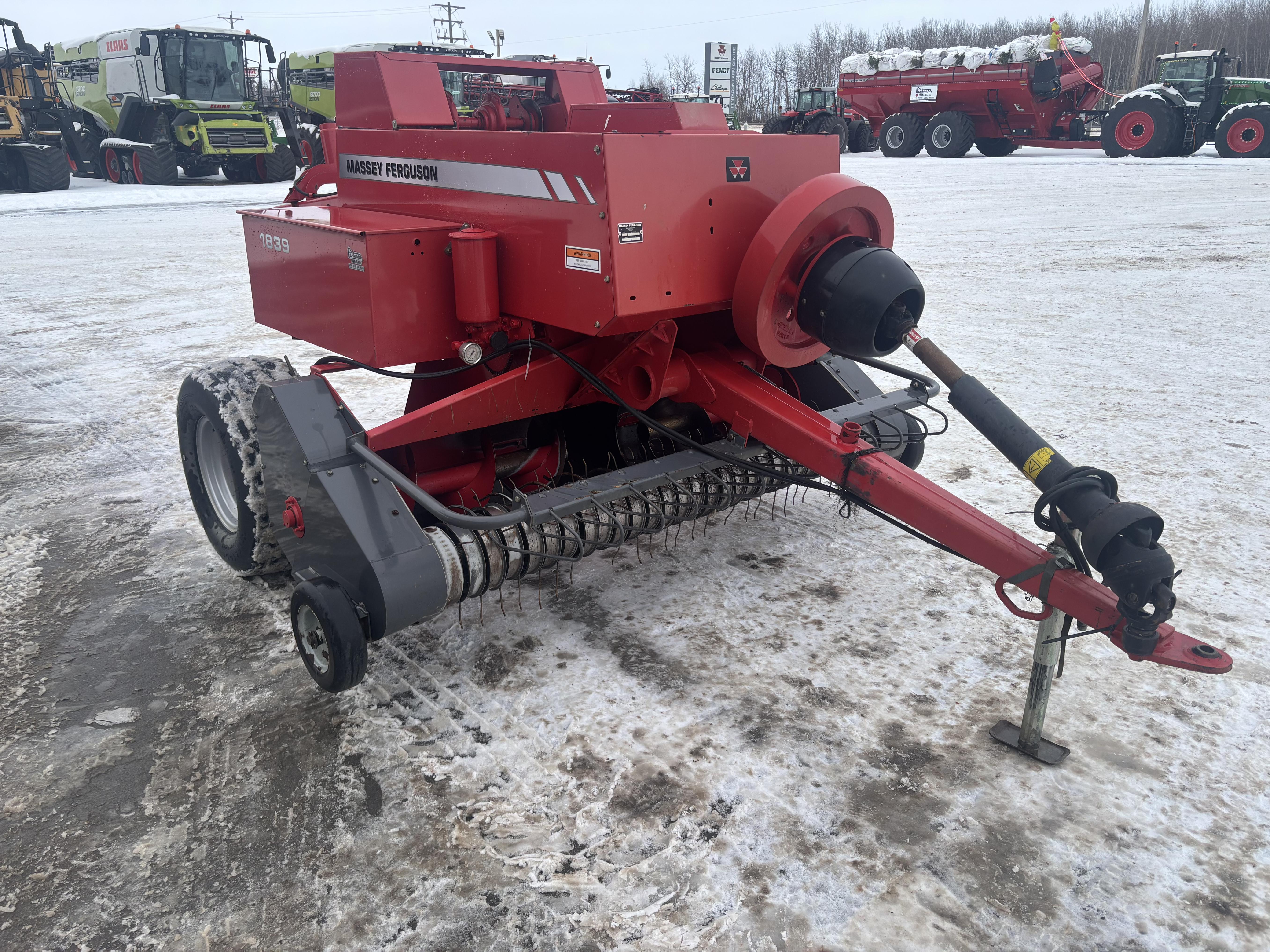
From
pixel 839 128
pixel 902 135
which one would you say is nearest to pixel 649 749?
pixel 902 135

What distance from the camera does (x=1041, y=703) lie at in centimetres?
233

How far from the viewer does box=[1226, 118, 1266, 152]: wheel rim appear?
1873 centimetres

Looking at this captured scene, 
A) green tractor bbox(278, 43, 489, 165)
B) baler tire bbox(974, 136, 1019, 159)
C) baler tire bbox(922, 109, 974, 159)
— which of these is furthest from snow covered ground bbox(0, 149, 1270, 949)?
baler tire bbox(974, 136, 1019, 159)

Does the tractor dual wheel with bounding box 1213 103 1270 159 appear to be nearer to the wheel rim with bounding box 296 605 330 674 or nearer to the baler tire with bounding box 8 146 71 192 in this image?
the wheel rim with bounding box 296 605 330 674

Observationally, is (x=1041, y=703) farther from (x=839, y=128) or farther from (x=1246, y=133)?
(x=839, y=128)

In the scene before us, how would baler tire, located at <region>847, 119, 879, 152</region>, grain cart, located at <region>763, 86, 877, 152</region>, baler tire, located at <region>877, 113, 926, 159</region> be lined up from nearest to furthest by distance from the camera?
baler tire, located at <region>877, 113, 926, 159</region> → grain cart, located at <region>763, 86, 877, 152</region> → baler tire, located at <region>847, 119, 879, 152</region>

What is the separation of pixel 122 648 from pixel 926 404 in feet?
9.38

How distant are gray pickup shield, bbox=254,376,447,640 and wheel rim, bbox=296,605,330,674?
0.12m

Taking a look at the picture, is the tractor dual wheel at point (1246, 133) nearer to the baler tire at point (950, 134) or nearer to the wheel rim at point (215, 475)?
the baler tire at point (950, 134)

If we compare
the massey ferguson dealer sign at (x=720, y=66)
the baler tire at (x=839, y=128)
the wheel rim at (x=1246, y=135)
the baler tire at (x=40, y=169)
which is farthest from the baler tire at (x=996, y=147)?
the baler tire at (x=40, y=169)

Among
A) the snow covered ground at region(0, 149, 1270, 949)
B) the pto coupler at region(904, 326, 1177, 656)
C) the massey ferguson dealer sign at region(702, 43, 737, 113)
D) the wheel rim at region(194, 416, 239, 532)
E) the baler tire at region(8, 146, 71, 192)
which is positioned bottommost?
the snow covered ground at region(0, 149, 1270, 949)

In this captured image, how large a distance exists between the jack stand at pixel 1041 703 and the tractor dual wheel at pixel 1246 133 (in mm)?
21250

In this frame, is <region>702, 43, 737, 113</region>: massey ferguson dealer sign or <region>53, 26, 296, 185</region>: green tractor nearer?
<region>53, 26, 296, 185</region>: green tractor

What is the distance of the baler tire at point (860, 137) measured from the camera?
2552cm
